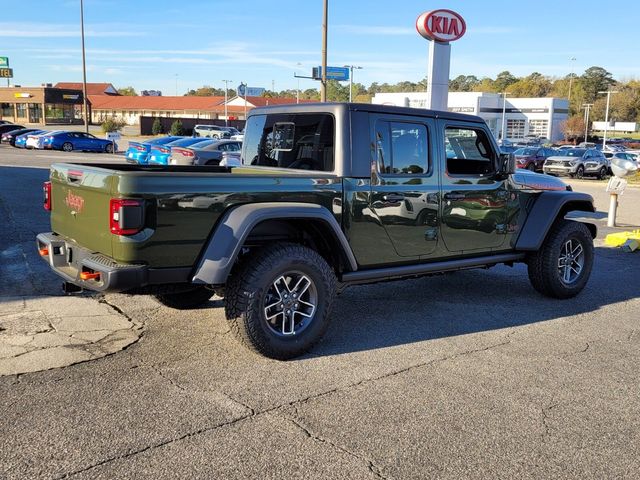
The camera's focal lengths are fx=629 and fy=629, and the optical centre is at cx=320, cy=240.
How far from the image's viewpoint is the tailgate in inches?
169

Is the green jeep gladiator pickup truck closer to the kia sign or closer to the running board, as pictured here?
the running board

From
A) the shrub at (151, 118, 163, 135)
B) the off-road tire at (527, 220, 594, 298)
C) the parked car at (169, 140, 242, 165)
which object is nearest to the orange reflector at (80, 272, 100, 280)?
the off-road tire at (527, 220, 594, 298)

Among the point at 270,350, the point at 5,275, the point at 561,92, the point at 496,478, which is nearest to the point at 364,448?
the point at 496,478

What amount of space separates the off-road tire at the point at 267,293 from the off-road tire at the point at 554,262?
2.85 meters

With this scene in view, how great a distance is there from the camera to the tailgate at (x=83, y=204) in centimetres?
430

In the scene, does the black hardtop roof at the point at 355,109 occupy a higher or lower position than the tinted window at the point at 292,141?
higher

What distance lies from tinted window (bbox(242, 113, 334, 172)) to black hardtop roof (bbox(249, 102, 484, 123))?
5cm

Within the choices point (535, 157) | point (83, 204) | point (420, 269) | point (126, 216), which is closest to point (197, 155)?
point (420, 269)

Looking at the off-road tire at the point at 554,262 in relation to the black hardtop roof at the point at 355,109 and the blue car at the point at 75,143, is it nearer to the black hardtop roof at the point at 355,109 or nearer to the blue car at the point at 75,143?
the black hardtop roof at the point at 355,109

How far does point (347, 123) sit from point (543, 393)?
2528 mm

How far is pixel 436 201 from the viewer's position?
5625 mm

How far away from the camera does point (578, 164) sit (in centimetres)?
3247

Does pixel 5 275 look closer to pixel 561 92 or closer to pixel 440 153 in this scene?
pixel 440 153

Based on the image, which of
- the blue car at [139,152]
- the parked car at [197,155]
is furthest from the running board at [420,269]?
the blue car at [139,152]
